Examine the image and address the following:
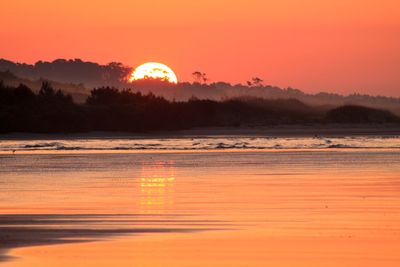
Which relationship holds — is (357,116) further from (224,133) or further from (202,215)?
(202,215)

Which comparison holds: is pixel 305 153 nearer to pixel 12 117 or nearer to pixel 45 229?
pixel 45 229

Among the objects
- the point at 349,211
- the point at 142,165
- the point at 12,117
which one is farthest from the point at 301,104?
the point at 349,211

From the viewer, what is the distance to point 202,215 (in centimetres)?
2042

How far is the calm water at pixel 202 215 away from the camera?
1555 centimetres

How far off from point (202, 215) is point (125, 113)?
82628mm

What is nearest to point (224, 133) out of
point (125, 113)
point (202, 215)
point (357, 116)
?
A: point (125, 113)

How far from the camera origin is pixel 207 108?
116812mm

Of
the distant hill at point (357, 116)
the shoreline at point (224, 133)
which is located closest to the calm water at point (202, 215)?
the shoreline at point (224, 133)

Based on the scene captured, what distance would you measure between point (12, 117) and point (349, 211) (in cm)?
7483

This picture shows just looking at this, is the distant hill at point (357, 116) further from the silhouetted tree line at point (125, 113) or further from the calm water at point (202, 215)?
the calm water at point (202, 215)

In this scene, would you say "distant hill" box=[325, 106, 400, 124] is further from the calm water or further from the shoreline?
the calm water

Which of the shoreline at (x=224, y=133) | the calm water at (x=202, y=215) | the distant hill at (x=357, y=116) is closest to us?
the calm water at (x=202, y=215)

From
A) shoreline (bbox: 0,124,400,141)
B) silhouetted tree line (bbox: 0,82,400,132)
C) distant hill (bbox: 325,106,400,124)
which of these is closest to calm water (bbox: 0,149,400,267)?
shoreline (bbox: 0,124,400,141)

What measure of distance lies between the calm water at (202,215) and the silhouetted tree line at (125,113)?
190 feet
